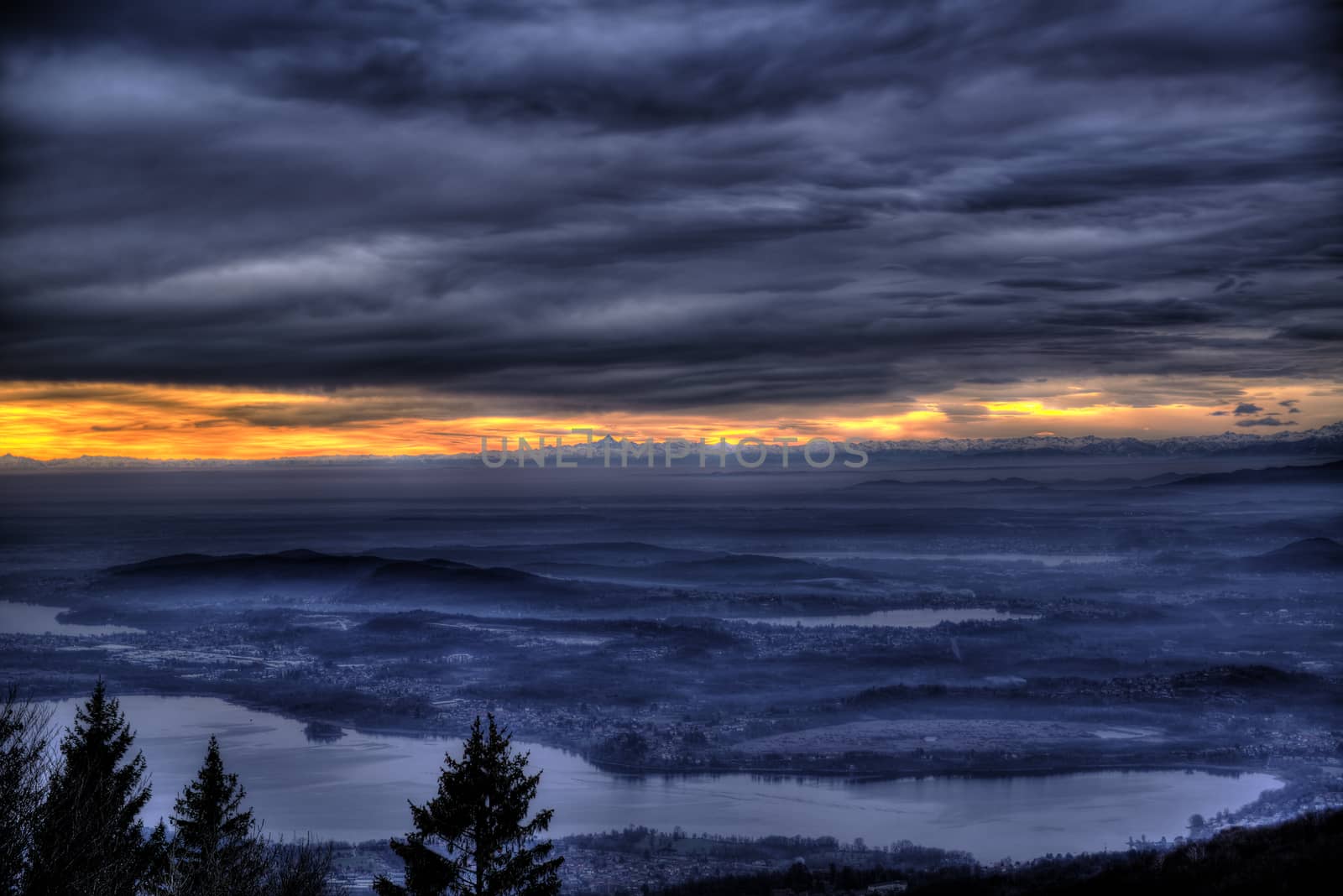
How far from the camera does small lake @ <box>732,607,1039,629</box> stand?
15438 centimetres

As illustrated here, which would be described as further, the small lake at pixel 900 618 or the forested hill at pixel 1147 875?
the small lake at pixel 900 618

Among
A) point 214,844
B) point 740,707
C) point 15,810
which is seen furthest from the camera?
point 740,707

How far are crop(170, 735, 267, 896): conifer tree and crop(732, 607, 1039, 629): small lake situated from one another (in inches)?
5004

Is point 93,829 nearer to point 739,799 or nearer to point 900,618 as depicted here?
point 739,799

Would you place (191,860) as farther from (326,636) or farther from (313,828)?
(326,636)

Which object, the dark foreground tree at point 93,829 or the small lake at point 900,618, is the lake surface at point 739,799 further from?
the small lake at point 900,618

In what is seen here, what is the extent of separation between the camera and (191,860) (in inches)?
1017

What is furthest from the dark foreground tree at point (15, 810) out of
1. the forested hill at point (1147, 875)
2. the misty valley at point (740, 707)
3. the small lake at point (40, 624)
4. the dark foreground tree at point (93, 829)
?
the small lake at point (40, 624)

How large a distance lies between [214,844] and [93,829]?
6.09m

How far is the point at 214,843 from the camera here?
26781 mm

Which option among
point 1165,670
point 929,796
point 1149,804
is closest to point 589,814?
point 929,796

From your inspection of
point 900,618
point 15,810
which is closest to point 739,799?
point 15,810

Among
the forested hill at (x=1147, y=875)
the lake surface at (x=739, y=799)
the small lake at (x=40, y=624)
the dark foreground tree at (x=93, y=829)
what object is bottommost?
the lake surface at (x=739, y=799)

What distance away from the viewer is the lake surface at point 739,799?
55.6 m
